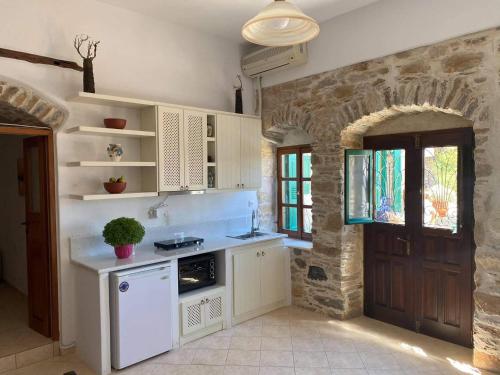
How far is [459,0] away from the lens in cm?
308

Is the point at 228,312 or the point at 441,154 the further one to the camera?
the point at 228,312

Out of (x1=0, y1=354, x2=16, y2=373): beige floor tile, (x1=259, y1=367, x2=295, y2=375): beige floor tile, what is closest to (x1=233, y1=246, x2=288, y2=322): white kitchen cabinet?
(x1=259, y1=367, x2=295, y2=375): beige floor tile

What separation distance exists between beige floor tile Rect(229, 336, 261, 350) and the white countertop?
3.00ft

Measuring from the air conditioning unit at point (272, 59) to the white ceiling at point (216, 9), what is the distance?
0.42m

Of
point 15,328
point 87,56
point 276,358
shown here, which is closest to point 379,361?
point 276,358

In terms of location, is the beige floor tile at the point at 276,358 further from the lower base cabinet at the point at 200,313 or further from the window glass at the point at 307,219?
the window glass at the point at 307,219

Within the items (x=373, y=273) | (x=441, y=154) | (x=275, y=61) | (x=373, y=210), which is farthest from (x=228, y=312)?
(x=275, y=61)

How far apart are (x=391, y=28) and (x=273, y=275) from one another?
2.94 m

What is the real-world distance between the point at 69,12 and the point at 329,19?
2650 mm

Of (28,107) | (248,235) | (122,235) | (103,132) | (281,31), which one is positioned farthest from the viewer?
(248,235)

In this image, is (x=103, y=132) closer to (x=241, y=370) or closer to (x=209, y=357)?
(x=209, y=357)

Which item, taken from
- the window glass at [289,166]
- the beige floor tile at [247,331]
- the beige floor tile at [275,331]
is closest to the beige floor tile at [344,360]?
the beige floor tile at [275,331]

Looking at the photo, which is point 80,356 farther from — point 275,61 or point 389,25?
point 389,25

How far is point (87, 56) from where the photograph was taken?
3.47 metres
